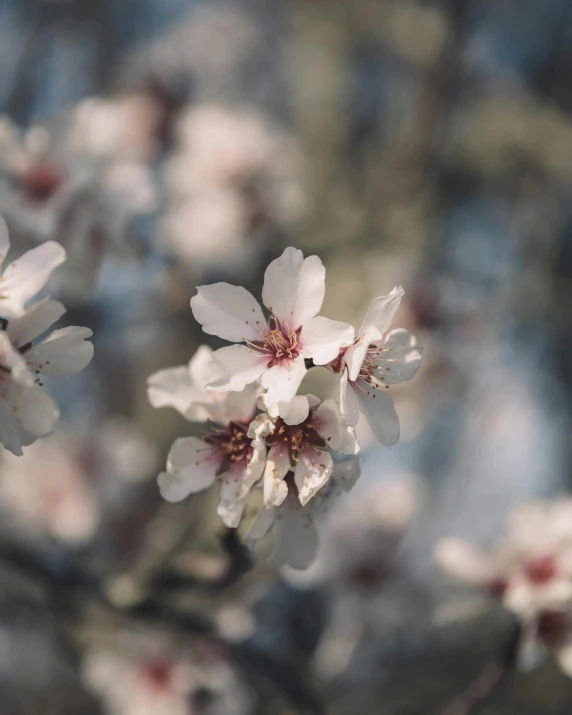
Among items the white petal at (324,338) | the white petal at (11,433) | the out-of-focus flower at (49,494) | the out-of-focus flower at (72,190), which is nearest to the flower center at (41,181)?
the out-of-focus flower at (72,190)

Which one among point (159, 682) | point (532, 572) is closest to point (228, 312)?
point (532, 572)

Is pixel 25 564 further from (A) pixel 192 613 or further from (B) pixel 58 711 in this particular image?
(B) pixel 58 711

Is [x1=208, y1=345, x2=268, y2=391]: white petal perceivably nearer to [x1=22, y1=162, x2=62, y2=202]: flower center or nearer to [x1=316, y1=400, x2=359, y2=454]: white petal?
[x1=316, y1=400, x2=359, y2=454]: white petal

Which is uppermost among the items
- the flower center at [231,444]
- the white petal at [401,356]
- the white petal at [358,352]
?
the white petal at [401,356]

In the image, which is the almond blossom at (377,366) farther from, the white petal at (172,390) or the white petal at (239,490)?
the white petal at (172,390)

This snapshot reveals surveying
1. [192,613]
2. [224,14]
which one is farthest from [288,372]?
[224,14]

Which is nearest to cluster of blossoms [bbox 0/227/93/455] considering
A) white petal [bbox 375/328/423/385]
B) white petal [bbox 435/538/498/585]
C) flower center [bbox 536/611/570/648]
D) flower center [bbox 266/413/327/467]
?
flower center [bbox 266/413/327/467]
